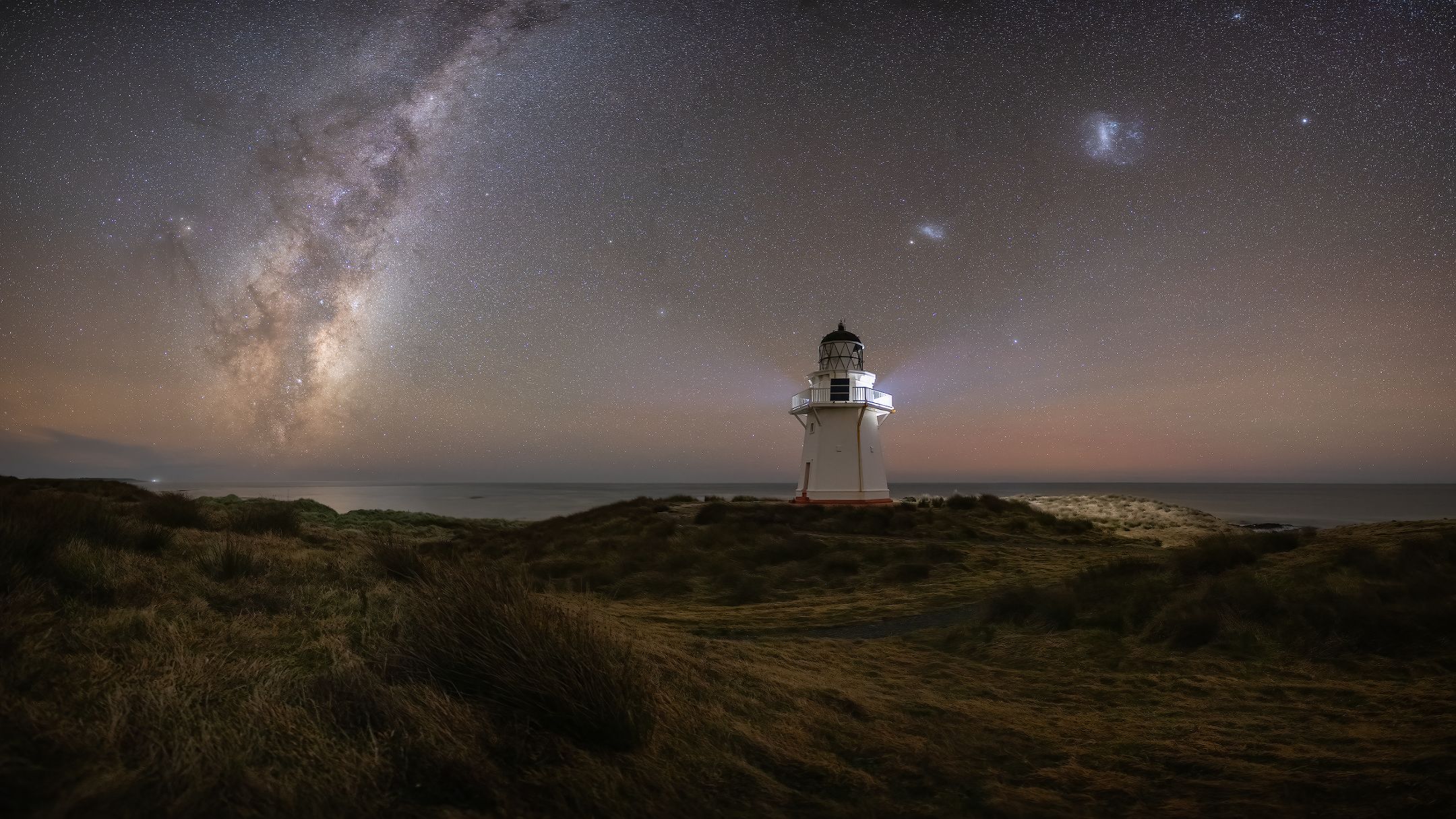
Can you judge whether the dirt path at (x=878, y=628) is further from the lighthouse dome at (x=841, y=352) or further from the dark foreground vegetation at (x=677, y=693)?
the lighthouse dome at (x=841, y=352)

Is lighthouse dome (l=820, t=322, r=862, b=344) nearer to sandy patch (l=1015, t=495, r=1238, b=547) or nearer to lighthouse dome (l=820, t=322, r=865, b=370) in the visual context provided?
lighthouse dome (l=820, t=322, r=865, b=370)

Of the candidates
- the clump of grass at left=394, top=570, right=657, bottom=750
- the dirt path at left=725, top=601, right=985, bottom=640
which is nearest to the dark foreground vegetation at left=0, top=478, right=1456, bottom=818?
the clump of grass at left=394, top=570, right=657, bottom=750

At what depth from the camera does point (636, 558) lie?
15883mm

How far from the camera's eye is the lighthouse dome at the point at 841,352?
31500 mm

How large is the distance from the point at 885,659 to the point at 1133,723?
8.73ft

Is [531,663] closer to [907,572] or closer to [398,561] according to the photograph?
[398,561]

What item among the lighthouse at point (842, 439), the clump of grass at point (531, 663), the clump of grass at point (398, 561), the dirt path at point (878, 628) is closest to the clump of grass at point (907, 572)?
the dirt path at point (878, 628)

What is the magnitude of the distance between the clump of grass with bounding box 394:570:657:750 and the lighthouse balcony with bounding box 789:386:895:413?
26294 millimetres

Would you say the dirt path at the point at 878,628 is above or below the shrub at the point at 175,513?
below

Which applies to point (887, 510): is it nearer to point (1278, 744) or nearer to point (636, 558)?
point (636, 558)

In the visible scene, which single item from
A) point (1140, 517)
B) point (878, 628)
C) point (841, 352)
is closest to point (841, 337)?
point (841, 352)

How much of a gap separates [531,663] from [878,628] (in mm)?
6718

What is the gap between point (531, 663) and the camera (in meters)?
3.64

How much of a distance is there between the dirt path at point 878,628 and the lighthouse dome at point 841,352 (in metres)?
21.7
